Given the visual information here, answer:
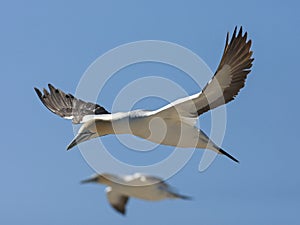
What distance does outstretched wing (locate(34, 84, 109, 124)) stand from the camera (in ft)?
54.6

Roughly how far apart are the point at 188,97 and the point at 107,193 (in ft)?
23.8

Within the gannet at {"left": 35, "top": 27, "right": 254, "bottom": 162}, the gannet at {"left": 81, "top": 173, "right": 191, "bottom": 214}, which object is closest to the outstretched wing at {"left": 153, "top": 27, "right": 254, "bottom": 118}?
the gannet at {"left": 35, "top": 27, "right": 254, "bottom": 162}

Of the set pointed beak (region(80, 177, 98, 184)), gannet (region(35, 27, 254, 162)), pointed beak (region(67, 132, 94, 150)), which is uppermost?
gannet (region(35, 27, 254, 162))

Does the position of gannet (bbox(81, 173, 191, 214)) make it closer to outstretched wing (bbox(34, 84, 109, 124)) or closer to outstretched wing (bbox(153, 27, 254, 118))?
outstretched wing (bbox(153, 27, 254, 118))

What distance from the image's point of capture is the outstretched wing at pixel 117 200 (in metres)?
5.29

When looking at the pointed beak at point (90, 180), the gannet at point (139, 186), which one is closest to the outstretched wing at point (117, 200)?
the gannet at point (139, 186)

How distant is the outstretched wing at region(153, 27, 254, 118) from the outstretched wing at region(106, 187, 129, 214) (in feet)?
22.4

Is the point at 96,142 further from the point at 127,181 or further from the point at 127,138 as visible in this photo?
the point at 127,181

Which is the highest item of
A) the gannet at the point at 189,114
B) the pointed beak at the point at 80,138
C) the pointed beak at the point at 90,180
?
the gannet at the point at 189,114

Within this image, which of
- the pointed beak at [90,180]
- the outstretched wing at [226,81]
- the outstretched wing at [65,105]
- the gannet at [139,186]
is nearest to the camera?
the pointed beak at [90,180]

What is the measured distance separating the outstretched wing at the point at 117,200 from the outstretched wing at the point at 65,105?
35.7 ft

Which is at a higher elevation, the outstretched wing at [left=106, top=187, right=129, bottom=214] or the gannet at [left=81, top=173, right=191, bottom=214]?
the outstretched wing at [left=106, top=187, right=129, bottom=214]

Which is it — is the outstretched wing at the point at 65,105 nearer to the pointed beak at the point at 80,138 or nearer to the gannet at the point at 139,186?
the pointed beak at the point at 80,138

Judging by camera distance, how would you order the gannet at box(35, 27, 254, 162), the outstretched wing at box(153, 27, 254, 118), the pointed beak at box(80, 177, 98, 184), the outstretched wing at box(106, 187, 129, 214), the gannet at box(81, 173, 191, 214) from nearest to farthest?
the pointed beak at box(80, 177, 98, 184) → the gannet at box(81, 173, 191, 214) → the outstretched wing at box(106, 187, 129, 214) → the gannet at box(35, 27, 254, 162) → the outstretched wing at box(153, 27, 254, 118)
